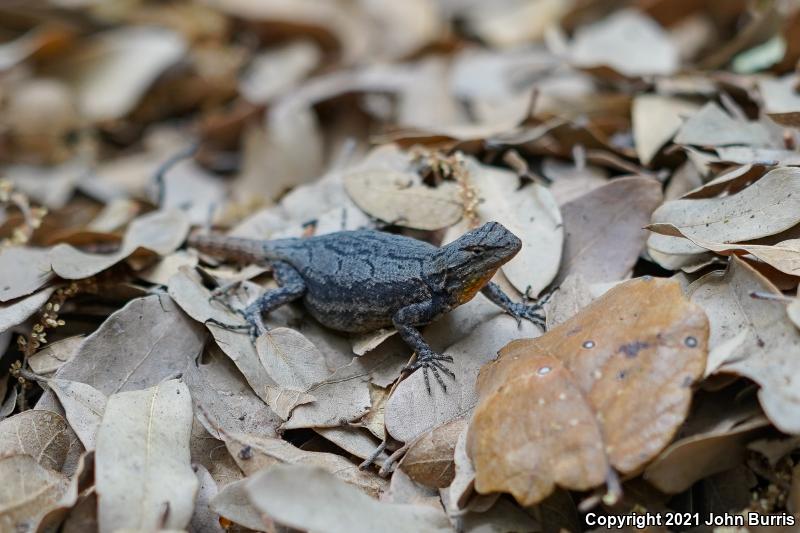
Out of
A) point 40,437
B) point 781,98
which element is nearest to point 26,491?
point 40,437

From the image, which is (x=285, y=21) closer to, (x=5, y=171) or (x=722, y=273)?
(x=5, y=171)

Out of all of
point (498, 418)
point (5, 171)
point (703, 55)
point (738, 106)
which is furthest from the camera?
point (5, 171)

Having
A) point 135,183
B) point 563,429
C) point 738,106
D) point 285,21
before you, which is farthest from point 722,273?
point 285,21

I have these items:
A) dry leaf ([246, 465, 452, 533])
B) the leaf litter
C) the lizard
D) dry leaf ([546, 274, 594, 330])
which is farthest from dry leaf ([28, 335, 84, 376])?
dry leaf ([546, 274, 594, 330])

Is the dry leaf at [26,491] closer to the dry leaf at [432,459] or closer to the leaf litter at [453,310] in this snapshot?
the leaf litter at [453,310]

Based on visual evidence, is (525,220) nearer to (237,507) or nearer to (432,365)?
(432,365)
